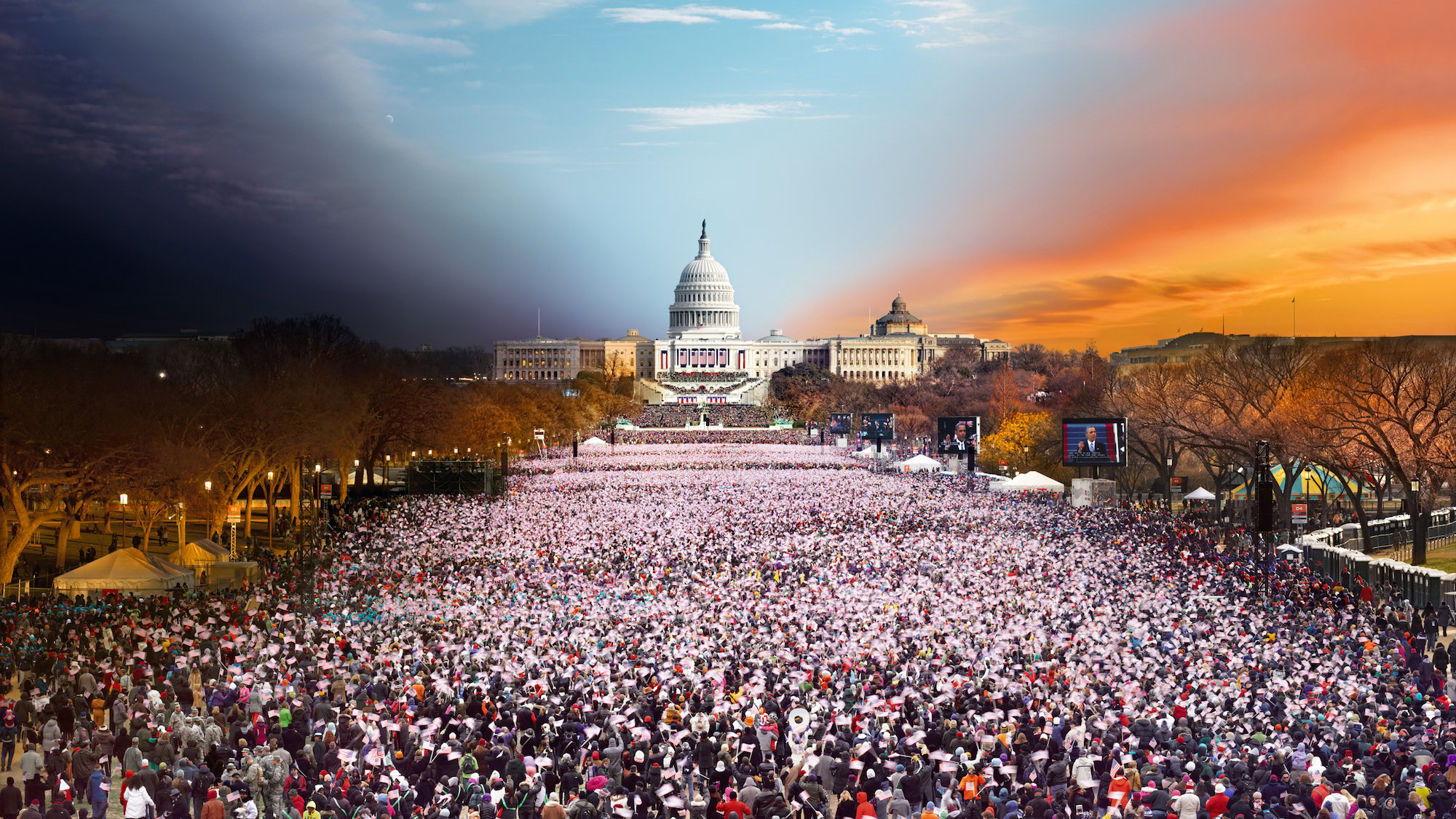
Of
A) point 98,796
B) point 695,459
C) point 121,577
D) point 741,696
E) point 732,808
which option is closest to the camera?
point 732,808

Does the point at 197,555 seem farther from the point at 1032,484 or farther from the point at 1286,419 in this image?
the point at 1286,419

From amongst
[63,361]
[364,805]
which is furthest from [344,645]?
[63,361]

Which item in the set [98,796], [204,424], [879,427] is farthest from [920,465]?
[98,796]

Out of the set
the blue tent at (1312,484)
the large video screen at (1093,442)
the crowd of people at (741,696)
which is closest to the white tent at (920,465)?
the blue tent at (1312,484)

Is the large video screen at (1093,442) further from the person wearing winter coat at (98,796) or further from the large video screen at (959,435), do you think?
the person wearing winter coat at (98,796)

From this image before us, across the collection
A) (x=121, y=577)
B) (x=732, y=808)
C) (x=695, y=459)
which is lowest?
(x=732, y=808)

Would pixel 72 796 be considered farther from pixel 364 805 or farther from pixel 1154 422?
pixel 1154 422

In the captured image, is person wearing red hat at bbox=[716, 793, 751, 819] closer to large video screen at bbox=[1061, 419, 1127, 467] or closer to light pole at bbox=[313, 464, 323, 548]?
light pole at bbox=[313, 464, 323, 548]
